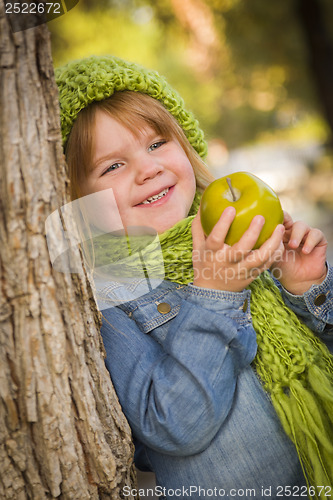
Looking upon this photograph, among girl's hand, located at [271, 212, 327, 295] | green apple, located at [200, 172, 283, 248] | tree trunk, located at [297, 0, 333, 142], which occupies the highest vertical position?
tree trunk, located at [297, 0, 333, 142]

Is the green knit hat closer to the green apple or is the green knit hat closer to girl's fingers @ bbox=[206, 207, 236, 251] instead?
the green apple

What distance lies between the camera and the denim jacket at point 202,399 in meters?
1.10

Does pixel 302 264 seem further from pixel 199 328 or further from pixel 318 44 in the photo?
pixel 318 44

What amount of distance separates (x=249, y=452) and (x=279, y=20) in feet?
16.7

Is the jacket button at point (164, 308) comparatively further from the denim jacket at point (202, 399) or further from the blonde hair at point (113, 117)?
the blonde hair at point (113, 117)

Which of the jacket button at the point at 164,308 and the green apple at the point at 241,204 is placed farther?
the jacket button at the point at 164,308

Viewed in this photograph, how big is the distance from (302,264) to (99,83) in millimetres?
879

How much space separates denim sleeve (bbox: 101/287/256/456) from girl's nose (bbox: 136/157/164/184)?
0.41 metres

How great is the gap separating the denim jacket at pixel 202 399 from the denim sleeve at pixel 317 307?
0.27 m

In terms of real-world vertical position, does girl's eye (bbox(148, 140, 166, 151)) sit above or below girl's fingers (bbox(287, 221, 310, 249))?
above

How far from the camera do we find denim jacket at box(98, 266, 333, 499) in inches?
43.1

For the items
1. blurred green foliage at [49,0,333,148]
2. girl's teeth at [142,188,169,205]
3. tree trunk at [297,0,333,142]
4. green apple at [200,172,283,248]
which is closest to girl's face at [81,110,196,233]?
girl's teeth at [142,188,169,205]

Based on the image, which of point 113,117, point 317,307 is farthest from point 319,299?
point 113,117

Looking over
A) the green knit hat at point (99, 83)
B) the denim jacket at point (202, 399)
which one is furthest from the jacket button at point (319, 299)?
the green knit hat at point (99, 83)
